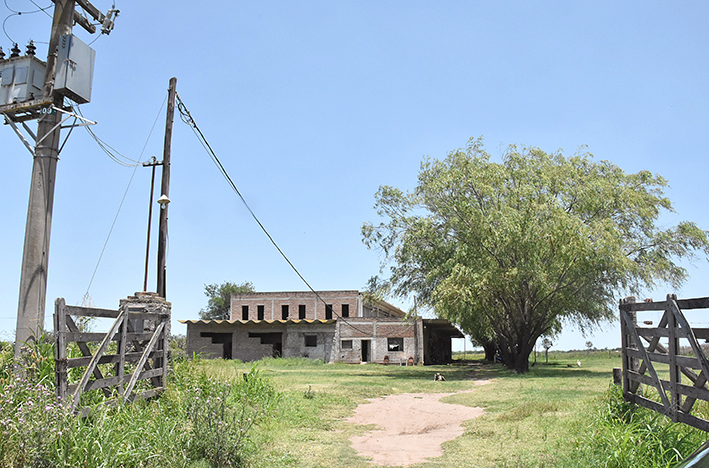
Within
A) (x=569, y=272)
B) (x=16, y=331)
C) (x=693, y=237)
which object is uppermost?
(x=693, y=237)

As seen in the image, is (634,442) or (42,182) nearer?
(634,442)

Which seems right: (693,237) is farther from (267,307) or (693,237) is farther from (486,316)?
(267,307)

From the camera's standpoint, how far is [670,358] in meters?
6.95

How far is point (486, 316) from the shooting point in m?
27.6

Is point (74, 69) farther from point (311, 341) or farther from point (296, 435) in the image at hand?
point (311, 341)

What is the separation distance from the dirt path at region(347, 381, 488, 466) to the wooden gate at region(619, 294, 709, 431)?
308 centimetres

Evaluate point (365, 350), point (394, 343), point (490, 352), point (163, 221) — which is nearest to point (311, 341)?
point (365, 350)

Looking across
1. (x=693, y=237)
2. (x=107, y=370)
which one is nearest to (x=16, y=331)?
(x=107, y=370)

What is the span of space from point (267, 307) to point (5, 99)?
42.0 metres

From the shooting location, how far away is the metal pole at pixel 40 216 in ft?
32.1

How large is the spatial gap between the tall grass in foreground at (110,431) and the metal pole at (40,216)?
0.85m

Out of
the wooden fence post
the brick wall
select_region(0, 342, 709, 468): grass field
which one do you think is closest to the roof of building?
the brick wall

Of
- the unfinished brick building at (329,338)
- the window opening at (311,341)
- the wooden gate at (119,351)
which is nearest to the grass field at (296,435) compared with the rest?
the wooden gate at (119,351)

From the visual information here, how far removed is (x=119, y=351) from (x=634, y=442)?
7154 millimetres
